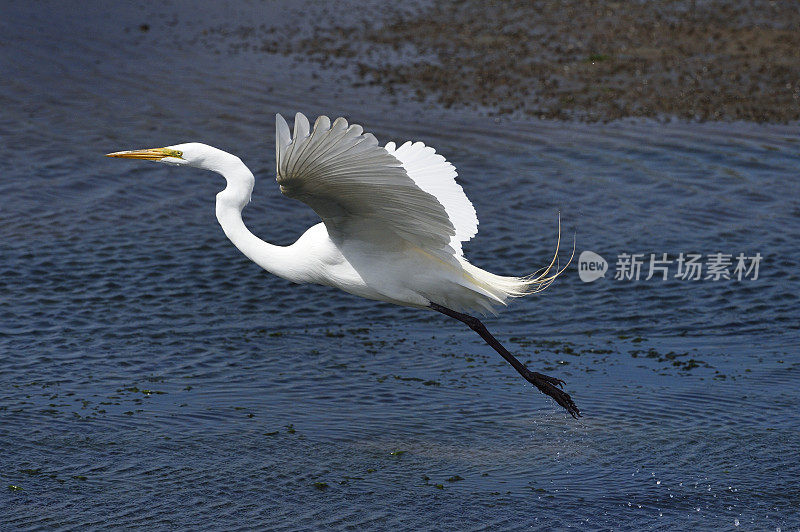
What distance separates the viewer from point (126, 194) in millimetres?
12938

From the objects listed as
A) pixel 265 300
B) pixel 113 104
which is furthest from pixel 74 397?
pixel 113 104

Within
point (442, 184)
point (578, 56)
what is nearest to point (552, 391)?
point (442, 184)

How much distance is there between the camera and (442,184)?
7461mm

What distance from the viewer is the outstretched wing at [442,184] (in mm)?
7395

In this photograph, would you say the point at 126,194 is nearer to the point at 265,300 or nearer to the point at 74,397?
the point at 265,300

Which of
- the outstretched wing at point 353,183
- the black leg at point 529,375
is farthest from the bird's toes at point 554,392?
the outstretched wing at point 353,183

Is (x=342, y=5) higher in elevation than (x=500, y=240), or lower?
higher

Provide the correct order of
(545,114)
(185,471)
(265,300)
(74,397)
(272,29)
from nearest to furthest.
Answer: (185,471) < (74,397) < (265,300) < (545,114) < (272,29)

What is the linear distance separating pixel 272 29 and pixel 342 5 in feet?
5.42

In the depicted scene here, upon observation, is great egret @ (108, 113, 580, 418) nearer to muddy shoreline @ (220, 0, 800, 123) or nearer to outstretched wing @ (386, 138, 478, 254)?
outstretched wing @ (386, 138, 478, 254)

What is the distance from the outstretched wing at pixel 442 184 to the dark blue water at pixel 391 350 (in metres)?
1.58

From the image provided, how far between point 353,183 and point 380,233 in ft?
3.18

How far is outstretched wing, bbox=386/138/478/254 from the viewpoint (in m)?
7.39

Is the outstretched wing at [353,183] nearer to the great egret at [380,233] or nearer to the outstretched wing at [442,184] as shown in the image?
the great egret at [380,233]
